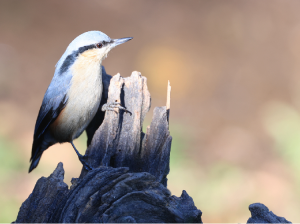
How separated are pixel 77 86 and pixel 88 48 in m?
0.32

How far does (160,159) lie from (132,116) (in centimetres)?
40

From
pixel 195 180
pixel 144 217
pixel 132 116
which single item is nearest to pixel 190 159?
pixel 195 180

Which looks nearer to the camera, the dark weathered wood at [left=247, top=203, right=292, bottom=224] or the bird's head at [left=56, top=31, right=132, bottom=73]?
the dark weathered wood at [left=247, top=203, right=292, bottom=224]

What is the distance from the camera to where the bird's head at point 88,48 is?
2.45 metres

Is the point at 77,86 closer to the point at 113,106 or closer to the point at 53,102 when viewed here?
the point at 53,102

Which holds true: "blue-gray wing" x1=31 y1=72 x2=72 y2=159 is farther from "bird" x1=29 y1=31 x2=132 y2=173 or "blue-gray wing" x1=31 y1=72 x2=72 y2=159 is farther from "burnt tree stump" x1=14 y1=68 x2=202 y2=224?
"burnt tree stump" x1=14 y1=68 x2=202 y2=224

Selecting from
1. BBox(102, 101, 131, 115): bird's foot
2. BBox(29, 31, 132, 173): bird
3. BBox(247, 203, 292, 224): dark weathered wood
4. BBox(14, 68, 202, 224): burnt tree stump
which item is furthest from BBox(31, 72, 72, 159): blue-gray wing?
BBox(247, 203, 292, 224): dark weathered wood

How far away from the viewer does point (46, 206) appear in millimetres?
1774

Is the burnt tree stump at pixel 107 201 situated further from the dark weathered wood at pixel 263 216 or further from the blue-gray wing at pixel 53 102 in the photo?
the blue-gray wing at pixel 53 102

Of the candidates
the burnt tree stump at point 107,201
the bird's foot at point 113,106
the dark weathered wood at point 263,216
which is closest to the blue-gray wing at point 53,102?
the bird's foot at point 113,106

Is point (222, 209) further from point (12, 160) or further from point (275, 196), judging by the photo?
point (12, 160)

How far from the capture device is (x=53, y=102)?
2549mm

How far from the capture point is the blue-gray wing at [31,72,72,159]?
98.4 inches

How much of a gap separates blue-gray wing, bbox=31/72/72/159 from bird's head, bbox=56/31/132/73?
10 cm
